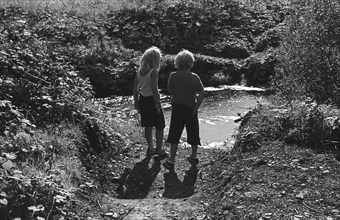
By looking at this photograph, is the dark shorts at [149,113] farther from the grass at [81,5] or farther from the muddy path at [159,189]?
the grass at [81,5]

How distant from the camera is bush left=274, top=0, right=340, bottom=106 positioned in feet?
30.3

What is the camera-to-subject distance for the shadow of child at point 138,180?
6.64 m

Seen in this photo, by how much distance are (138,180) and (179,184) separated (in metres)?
0.65

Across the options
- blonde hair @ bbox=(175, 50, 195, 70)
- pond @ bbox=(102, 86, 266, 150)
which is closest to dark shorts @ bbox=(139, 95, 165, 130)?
blonde hair @ bbox=(175, 50, 195, 70)

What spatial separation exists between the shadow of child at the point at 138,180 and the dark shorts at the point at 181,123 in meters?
0.58

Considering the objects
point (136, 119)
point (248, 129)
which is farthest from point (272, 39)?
point (248, 129)

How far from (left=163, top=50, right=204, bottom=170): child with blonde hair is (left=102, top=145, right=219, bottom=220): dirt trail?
265mm

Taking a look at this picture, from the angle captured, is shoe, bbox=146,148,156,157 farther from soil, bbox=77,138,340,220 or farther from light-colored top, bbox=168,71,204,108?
light-colored top, bbox=168,71,204,108

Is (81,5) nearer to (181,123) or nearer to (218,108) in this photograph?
(218,108)

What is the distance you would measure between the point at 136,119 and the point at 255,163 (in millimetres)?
5389

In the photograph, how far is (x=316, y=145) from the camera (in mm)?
6172

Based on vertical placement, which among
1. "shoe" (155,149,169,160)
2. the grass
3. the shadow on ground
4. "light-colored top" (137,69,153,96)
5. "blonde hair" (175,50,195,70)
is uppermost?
the grass

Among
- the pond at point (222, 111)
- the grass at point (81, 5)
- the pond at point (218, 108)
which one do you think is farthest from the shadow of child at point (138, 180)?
the grass at point (81, 5)

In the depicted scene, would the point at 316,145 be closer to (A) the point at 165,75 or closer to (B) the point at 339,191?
(B) the point at 339,191
